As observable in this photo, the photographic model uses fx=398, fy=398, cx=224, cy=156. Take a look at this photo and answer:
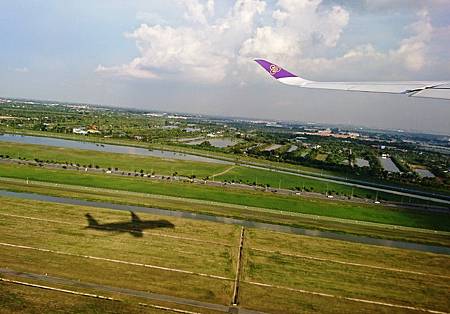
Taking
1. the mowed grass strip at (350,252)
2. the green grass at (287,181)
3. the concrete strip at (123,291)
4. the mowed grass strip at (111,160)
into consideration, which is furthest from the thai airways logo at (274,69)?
the mowed grass strip at (111,160)

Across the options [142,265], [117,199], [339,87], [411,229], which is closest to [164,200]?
[117,199]

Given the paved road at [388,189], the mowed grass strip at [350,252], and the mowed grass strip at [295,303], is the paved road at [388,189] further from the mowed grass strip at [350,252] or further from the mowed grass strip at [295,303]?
the mowed grass strip at [295,303]

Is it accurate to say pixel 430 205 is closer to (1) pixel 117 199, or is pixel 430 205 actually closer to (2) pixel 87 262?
(1) pixel 117 199

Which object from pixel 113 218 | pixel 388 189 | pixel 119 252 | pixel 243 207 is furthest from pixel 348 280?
pixel 388 189

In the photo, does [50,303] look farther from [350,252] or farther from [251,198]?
[251,198]

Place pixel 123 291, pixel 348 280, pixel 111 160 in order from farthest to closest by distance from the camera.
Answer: pixel 111 160, pixel 348 280, pixel 123 291

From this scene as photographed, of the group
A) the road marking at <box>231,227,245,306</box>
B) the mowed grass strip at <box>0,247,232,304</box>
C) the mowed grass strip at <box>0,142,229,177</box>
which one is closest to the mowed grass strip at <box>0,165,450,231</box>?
the mowed grass strip at <box>0,142,229,177</box>

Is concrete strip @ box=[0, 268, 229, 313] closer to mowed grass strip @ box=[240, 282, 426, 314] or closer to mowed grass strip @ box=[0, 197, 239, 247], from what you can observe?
mowed grass strip @ box=[240, 282, 426, 314]
